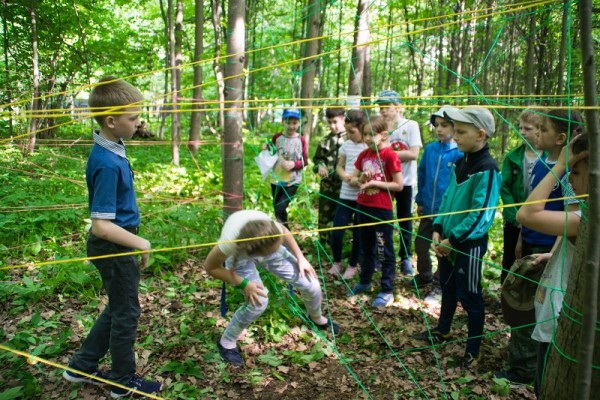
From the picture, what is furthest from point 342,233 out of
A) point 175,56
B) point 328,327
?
point 175,56

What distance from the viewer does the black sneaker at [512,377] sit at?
2.49 meters

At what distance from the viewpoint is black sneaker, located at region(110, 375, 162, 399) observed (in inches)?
89.7

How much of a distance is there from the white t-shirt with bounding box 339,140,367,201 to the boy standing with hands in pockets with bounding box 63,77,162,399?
6.96 feet

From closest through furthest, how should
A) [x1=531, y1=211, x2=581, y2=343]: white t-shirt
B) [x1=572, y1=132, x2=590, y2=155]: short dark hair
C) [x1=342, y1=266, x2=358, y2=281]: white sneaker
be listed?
[x1=572, y1=132, x2=590, y2=155]: short dark hair < [x1=531, y1=211, x2=581, y2=343]: white t-shirt < [x1=342, y1=266, x2=358, y2=281]: white sneaker

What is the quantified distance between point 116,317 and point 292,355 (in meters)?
1.23

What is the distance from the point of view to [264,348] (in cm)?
289

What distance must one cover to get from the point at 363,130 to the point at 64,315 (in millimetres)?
2859

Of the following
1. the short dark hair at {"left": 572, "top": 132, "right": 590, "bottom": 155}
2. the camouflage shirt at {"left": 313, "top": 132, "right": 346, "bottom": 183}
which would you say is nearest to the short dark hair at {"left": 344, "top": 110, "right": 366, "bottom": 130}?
the camouflage shirt at {"left": 313, "top": 132, "right": 346, "bottom": 183}

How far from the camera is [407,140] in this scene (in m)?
3.79

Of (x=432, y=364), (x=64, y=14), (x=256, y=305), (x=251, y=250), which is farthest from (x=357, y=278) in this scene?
(x=64, y=14)

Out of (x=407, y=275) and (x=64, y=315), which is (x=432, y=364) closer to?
(x=407, y=275)

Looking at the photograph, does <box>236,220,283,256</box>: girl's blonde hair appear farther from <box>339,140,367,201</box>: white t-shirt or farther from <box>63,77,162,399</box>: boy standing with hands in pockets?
<box>339,140,367,201</box>: white t-shirt

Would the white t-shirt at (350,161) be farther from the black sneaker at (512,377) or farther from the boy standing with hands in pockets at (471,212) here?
the black sneaker at (512,377)

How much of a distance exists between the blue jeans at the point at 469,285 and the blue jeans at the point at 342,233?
123 cm
